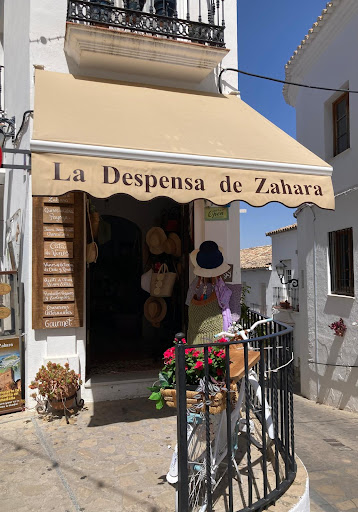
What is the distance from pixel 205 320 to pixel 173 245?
2.00 meters

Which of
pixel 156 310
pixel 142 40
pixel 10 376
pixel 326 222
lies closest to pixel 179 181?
pixel 142 40

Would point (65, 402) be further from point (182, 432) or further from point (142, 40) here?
point (142, 40)

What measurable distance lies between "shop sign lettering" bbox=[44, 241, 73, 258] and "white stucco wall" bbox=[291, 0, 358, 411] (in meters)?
7.74

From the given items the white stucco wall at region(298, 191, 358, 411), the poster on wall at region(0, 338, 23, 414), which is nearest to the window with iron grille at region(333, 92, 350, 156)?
the white stucco wall at region(298, 191, 358, 411)

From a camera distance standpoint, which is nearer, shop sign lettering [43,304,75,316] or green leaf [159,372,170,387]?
green leaf [159,372,170,387]

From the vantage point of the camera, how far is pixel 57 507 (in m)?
3.17

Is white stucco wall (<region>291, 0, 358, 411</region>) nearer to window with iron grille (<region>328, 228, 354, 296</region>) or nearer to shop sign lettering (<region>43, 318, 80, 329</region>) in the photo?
window with iron grille (<region>328, 228, 354, 296</region>)

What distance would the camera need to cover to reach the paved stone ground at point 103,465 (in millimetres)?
3262

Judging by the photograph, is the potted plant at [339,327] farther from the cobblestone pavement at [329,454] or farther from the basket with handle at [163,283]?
the basket with handle at [163,283]

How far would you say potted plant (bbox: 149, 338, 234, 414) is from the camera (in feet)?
10.2

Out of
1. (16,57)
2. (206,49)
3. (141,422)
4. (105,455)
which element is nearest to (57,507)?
(105,455)

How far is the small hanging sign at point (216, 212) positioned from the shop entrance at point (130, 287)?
0.55m

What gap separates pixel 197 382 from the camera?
336cm

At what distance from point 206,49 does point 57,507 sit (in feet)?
18.8
